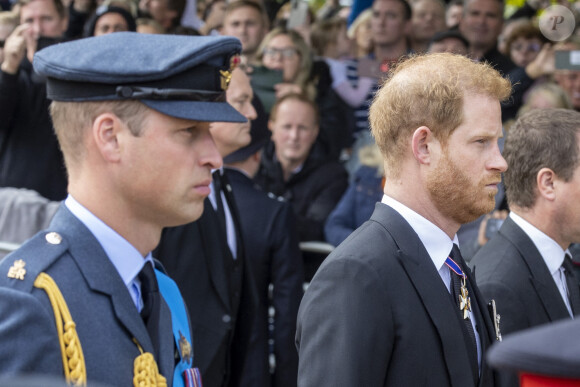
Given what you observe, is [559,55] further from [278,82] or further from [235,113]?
[278,82]

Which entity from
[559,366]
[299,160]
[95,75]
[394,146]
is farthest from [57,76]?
[299,160]

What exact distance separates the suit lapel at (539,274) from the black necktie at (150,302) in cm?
150

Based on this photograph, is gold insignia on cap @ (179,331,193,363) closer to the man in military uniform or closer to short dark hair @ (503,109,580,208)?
the man in military uniform

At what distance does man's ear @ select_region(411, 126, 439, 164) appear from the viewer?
8.24 ft

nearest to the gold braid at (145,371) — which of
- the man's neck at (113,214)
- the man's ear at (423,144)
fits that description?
the man's neck at (113,214)

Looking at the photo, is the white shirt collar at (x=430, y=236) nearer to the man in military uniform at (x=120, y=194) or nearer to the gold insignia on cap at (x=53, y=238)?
the man in military uniform at (x=120, y=194)

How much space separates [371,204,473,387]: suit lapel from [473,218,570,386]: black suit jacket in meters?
0.62

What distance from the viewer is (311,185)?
6105 millimetres

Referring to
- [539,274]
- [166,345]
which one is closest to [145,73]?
[166,345]

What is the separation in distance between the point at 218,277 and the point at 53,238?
2.07m

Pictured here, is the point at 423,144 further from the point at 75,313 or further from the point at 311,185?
the point at 311,185

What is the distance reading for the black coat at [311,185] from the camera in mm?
6008

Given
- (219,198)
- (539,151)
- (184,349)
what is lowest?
(219,198)

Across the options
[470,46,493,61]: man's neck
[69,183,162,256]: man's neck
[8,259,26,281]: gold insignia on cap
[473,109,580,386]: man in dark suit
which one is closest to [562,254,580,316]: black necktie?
[473,109,580,386]: man in dark suit
